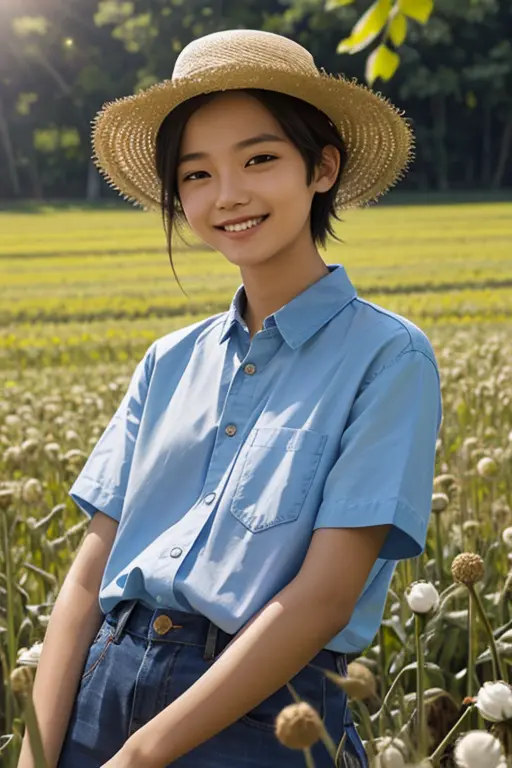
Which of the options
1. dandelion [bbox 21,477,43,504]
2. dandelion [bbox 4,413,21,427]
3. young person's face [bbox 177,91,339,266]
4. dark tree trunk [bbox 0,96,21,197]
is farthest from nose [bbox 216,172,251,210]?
dark tree trunk [bbox 0,96,21,197]

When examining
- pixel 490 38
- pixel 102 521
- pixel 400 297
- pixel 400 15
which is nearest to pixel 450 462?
pixel 400 15

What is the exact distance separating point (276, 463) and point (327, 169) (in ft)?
1.98

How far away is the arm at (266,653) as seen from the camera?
1662mm

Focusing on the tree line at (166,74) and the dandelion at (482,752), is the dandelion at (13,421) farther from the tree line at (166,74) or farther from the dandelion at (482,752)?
the tree line at (166,74)

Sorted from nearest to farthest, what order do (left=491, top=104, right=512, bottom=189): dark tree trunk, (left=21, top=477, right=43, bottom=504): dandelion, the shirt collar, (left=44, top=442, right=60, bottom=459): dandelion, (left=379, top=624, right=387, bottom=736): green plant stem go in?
the shirt collar
(left=379, top=624, right=387, bottom=736): green plant stem
(left=21, top=477, right=43, bottom=504): dandelion
(left=44, top=442, right=60, bottom=459): dandelion
(left=491, top=104, right=512, bottom=189): dark tree trunk

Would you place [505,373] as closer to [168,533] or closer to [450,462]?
[450,462]

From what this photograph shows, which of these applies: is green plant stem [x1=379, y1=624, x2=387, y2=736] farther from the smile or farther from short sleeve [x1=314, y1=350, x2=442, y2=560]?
the smile

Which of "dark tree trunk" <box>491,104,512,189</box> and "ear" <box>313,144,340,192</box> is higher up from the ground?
"ear" <box>313,144,340,192</box>

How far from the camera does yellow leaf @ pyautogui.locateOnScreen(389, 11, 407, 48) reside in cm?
350

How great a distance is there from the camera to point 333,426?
1.83m

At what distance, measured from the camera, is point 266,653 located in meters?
1.68

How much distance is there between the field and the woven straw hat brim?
0.63 meters

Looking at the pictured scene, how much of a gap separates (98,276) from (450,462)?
10657mm

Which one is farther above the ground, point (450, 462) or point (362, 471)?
point (362, 471)
